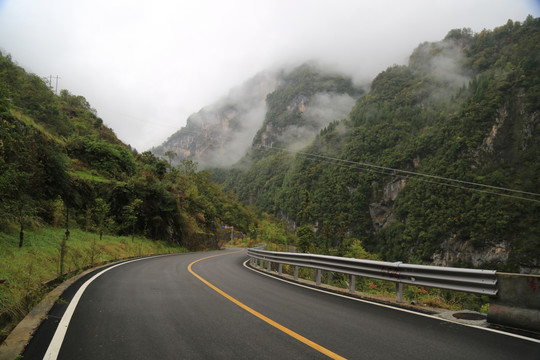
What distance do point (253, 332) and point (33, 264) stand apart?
7777 millimetres

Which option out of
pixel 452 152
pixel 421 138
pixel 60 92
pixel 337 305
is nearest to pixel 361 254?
pixel 337 305

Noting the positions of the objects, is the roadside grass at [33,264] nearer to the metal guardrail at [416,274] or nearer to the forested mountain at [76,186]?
the forested mountain at [76,186]

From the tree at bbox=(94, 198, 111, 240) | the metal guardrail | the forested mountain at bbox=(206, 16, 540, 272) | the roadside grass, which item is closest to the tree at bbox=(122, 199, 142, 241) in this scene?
the tree at bbox=(94, 198, 111, 240)

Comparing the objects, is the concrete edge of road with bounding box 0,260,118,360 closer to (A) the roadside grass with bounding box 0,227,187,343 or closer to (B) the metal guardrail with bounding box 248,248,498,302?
(A) the roadside grass with bounding box 0,227,187,343

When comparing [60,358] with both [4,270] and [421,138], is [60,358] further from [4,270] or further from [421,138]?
[421,138]

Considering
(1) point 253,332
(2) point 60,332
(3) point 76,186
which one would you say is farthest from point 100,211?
(1) point 253,332

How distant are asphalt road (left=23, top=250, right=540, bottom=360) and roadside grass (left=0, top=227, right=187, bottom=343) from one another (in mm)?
585

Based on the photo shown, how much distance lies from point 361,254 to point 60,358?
43.4m

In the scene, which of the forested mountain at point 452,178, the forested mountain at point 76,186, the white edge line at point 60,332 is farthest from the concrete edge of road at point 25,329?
the forested mountain at point 452,178

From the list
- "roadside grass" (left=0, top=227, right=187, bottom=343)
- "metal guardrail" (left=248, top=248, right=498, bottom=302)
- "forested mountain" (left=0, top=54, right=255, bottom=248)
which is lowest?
"roadside grass" (left=0, top=227, right=187, bottom=343)

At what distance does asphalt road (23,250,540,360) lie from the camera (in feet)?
11.0

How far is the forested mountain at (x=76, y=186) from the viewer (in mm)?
12453

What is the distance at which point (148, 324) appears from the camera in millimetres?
4367

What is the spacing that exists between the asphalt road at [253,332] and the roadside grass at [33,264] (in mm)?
585
